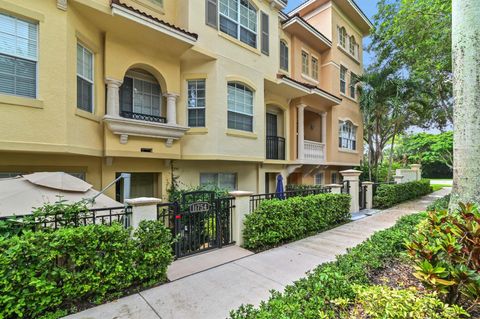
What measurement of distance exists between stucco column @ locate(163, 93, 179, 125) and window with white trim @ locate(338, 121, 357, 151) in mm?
11762

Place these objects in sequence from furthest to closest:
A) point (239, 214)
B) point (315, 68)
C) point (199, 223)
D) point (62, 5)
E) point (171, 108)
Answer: point (315, 68) < point (171, 108) < point (239, 214) < point (199, 223) < point (62, 5)

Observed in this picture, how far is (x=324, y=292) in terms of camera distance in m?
2.81

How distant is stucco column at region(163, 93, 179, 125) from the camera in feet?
28.5

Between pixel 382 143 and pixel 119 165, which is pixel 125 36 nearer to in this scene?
pixel 119 165

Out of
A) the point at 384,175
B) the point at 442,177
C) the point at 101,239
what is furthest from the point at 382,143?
the point at 442,177

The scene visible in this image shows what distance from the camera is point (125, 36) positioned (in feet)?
24.6

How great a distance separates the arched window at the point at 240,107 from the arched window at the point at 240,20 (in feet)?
6.99

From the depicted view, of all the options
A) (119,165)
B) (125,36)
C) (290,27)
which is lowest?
(119,165)

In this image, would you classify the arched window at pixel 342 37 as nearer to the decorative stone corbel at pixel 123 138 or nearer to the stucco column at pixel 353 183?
the stucco column at pixel 353 183

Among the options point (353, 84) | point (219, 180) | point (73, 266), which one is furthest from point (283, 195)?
point (353, 84)

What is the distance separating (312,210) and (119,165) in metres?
Answer: 6.75

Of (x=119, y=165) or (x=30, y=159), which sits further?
(x=119, y=165)

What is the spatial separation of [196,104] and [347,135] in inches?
489

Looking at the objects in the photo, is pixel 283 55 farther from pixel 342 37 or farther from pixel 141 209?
pixel 141 209
